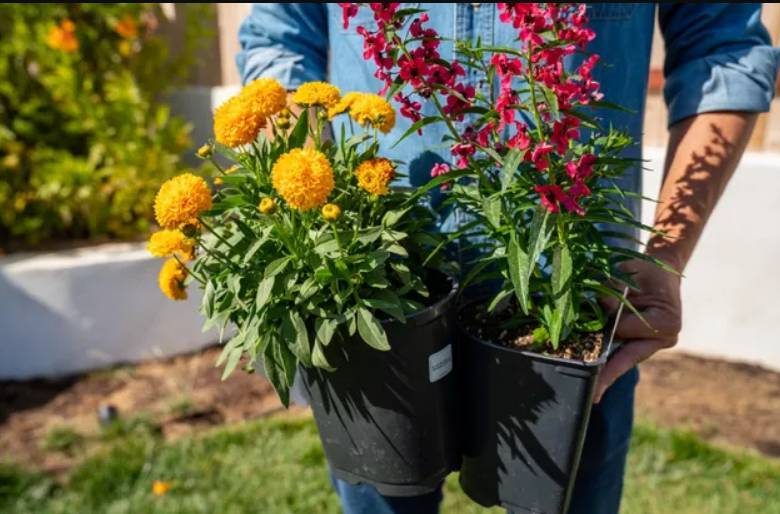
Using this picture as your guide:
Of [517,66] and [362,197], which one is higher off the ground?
[517,66]

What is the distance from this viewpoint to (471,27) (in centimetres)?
140

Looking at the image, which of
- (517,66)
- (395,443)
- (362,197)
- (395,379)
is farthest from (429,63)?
(395,443)

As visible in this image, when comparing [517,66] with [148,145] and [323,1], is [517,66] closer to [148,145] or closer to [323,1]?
[323,1]

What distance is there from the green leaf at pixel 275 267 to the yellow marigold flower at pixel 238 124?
7.3 inches

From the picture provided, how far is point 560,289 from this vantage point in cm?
111

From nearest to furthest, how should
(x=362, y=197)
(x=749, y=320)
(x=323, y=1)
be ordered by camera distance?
(x=362, y=197)
(x=323, y=1)
(x=749, y=320)

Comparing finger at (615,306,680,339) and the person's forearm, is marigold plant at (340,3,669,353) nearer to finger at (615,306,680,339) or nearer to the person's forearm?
finger at (615,306,680,339)

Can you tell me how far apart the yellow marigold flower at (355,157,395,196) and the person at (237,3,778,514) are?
220 millimetres

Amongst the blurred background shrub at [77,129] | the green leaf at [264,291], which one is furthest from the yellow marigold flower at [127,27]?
the green leaf at [264,291]

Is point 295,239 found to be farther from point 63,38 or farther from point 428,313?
point 63,38

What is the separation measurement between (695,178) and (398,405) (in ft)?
2.22

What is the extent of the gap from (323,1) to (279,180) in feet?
2.37

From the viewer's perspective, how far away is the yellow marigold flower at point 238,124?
112 cm

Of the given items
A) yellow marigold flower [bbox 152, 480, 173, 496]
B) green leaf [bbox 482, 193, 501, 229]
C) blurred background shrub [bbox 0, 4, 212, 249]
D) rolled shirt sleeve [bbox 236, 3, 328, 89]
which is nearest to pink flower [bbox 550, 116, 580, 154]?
green leaf [bbox 482, 193, 501, 229]
